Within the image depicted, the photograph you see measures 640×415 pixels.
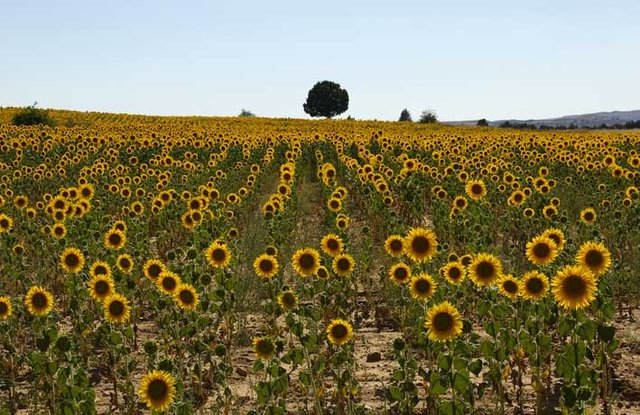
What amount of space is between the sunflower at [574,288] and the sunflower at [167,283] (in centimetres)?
294

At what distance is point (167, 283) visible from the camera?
604 centimetres

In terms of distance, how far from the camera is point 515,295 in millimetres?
5414

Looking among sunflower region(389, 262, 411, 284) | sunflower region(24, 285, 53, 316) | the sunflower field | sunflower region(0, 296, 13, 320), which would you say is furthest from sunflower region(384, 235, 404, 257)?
sunflower region(0, 296, 13, 320)

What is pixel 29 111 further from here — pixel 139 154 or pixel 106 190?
pixel 106 190

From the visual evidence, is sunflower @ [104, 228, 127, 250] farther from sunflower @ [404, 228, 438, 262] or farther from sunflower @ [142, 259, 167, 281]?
sunflower @ [404, 228, 438, 262]

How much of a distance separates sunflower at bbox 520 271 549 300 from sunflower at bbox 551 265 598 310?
341mm

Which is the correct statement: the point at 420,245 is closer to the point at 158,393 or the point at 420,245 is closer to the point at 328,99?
the point at 158,393

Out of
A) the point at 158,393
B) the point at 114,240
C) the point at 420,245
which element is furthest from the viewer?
the point at 114,240

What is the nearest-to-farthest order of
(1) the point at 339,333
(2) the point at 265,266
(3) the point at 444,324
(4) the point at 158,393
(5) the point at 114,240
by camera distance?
1. (4) the point at 158,393
2. (3) the point at 444,324
3. (1) the point at 339,333
4. (2) the point at 265,266
5. (5) the point at 114,240

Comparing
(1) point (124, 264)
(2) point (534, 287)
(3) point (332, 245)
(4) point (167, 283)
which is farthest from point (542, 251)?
(1) point (124, 264)

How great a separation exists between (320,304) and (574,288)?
257cm

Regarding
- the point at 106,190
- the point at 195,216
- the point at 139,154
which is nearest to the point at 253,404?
the point at 195,216

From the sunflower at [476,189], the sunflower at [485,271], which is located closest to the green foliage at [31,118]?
the sunflower at [476,189]

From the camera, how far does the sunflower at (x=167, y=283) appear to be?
6000mm
